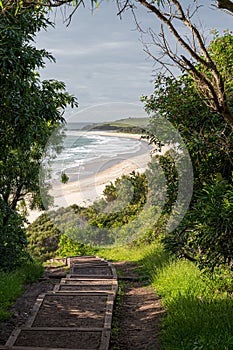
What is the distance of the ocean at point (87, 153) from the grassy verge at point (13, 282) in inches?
176

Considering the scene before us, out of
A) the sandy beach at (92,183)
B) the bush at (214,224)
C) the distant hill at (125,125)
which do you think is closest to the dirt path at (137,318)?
the bush at (214,224)

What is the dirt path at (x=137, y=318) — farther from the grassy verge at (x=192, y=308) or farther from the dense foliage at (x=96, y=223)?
the dense foliage at (x=96, y=223)

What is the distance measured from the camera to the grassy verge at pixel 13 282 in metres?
5.95

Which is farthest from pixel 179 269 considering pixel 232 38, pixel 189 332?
pixel 232 38

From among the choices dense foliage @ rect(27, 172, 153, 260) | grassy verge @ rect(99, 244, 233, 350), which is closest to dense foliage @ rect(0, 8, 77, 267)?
grassy verge @ rect(99, 244, 233, 350)

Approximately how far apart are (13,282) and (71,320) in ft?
7.16

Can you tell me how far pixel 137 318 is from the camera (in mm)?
5426

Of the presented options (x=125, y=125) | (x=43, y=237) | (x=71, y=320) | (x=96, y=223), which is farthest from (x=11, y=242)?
(x=43, y=237)

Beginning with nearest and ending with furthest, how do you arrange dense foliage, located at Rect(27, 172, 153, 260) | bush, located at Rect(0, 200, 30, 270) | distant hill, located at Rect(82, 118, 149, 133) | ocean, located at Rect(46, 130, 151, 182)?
bush, located at Rect(0, 200, 30, 270) → distant hill, located at Rect(82, 118, 149, 133) → dense foliage, located at Rect(27, 172, 153, 260) → ocean, located at Rect(46, 130, 151, 182)

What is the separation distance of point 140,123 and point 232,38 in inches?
104

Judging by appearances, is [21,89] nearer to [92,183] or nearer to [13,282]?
[13,282]

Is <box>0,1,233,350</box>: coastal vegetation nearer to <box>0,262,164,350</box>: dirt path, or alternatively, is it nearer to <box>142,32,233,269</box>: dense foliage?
<box>142,32,233,269</box>: dense foliage

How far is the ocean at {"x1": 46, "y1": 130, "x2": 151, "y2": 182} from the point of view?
43.0ft

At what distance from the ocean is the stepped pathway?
5.81 m
